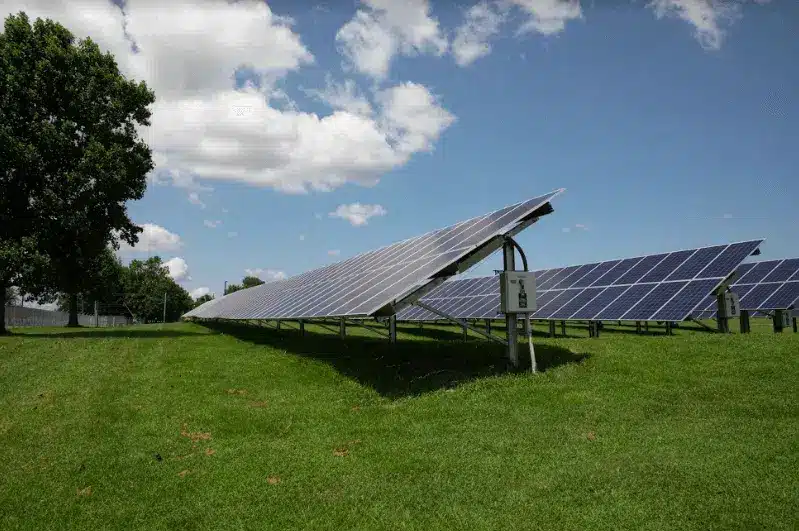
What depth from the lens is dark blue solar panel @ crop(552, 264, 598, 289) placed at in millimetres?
29091

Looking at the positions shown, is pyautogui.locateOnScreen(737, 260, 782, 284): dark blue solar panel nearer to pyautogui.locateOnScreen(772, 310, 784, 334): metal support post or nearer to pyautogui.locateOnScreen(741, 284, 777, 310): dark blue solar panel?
pyautogui.locateOnScreen(741, 284, 777, 310): dark blue solar panel

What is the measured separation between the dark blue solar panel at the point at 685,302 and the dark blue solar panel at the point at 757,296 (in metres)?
9.58

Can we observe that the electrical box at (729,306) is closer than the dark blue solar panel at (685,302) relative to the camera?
No

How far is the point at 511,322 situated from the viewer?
43.1 feet

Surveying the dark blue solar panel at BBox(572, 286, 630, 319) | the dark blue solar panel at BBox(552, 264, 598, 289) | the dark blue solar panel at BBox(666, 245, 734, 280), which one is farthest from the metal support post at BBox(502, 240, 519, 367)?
the dark blue solar panel at BBox(552, 264, 598, 289)

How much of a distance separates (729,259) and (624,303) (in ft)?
13.0

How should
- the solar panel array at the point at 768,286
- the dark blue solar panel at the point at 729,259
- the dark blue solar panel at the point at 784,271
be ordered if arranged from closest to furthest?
the dark blue solar panel at the point at 729,259, the solar panel array at the point at 768,286, the dark blue solar panel at the point at 784,271

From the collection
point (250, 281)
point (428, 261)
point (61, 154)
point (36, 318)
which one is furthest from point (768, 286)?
point (250, 281)

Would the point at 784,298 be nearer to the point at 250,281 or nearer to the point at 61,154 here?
the point at 61,154

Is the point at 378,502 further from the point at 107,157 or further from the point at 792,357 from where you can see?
the point at 107,157

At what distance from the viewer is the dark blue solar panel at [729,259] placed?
20.3 m

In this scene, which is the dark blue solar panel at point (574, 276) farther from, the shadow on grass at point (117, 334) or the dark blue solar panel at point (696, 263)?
the shadow on grass at point (117, 334)

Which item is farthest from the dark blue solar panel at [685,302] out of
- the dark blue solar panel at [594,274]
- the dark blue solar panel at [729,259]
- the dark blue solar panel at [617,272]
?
the dark blue solar panel at [594,274]

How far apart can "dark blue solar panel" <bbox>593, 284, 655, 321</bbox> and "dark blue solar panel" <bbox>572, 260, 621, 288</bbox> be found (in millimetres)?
3817
